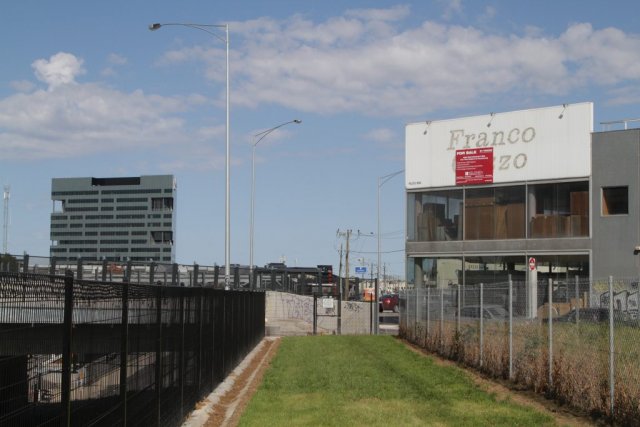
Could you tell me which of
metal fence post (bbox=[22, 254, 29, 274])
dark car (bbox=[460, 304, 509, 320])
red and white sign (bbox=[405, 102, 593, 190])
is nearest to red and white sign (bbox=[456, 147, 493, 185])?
red and white sign (bbox=[405, 102, 593, 190])

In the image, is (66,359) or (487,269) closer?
(66,359)

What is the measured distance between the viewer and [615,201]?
39250 mm

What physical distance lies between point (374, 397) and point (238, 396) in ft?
9.62

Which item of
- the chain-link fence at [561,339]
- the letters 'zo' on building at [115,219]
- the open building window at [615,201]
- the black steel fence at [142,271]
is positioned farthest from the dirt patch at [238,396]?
the letters 'zo' on building at [115,219]

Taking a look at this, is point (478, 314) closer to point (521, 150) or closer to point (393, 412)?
point (393, 412)

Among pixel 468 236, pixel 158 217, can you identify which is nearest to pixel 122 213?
pixel 158 217

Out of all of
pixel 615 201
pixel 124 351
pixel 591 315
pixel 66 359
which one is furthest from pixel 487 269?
pixel 66 359

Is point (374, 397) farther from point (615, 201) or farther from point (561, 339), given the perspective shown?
point (615, 201)

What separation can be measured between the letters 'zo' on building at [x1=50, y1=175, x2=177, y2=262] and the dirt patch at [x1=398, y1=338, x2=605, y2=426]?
50707 mm

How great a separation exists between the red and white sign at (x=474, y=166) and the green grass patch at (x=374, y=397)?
19365 millimetres

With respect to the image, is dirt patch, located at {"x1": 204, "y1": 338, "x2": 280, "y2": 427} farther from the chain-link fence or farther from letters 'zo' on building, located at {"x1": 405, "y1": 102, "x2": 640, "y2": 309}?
letters 'zo' on building, located at {"x1": 405, "y1": 102, "x2": 640, "y2": 309}

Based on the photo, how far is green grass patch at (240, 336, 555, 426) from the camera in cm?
1326

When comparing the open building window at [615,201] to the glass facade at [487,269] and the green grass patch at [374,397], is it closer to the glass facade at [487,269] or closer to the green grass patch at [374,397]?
the glass facade at [487,269]

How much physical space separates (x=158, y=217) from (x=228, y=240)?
124ft
